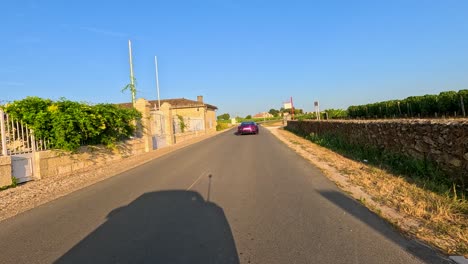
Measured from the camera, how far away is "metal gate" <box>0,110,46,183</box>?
31.2 feet

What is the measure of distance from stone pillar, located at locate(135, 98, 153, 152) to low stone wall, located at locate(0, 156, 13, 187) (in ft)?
33.7

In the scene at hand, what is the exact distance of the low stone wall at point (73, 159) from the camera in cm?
1069

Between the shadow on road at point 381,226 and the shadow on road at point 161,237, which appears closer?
the shadow on road at point 381,226

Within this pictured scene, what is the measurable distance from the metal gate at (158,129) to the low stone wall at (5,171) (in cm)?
1225

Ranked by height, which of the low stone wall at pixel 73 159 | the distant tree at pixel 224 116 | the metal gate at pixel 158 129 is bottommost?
the low stone wall at pixel 73 159

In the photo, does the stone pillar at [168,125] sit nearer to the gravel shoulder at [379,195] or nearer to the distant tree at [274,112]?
the gravel shoulder at [379,195]

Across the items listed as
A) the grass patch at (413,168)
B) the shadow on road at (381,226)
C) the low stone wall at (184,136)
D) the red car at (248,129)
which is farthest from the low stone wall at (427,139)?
the red car at (248,129)

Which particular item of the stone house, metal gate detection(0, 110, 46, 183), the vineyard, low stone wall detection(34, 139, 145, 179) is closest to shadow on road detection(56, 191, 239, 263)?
metal gate detection(0, 110, 46, 183)

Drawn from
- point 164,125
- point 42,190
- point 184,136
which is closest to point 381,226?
point 42,190

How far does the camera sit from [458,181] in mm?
6434

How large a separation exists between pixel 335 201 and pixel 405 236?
1900 mm

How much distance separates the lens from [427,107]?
3378 cm

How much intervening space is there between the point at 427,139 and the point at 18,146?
37.4 ft

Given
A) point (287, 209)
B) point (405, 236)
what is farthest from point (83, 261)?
point (405, 236)
